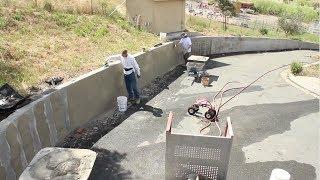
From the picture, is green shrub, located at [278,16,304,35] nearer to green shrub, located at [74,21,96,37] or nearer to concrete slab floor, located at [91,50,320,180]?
concrete slab floor, located at [91,50,320,180]

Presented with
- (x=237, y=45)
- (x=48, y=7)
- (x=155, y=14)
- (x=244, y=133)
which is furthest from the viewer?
(x=237, y=45)

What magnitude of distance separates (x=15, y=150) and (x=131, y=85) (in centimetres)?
580

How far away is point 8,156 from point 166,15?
16.7 metres

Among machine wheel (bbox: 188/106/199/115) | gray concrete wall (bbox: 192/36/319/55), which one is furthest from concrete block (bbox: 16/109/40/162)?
gray concrete wall (bbox: 192/36/319/55)

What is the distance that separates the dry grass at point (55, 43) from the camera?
12.8m

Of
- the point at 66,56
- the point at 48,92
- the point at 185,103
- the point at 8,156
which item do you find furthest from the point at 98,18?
the point at 8,156

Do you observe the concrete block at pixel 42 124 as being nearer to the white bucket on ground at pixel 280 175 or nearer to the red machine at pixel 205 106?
the red machine at pixel 205 106

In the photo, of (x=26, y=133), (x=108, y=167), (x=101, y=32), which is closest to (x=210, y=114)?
(x=108, y=167)

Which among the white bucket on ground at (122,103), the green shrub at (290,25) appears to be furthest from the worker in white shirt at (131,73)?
the green shrub at (290,25)

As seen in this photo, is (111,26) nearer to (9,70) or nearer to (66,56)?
(66,56)

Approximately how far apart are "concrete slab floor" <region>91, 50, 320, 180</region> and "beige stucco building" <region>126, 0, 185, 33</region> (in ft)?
20.3

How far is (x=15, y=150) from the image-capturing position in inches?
337

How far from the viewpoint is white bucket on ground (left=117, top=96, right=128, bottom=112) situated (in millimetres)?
13102

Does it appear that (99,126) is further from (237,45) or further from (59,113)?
(237,45)
